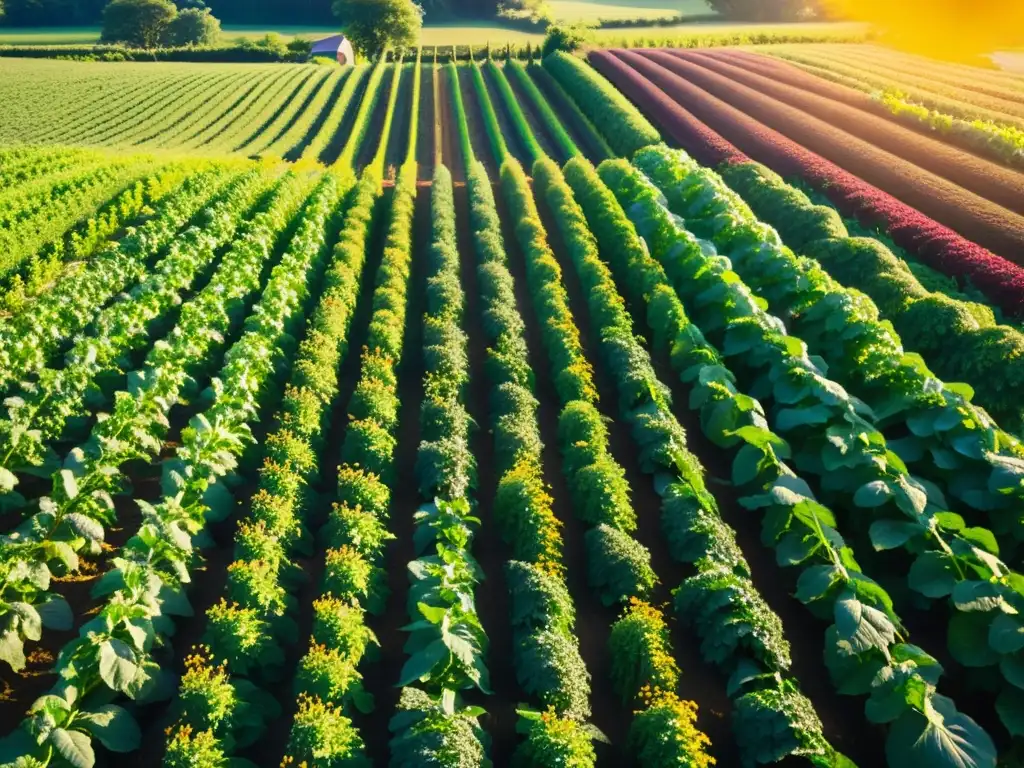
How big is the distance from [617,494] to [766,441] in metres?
2.38

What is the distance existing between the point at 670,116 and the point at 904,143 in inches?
408

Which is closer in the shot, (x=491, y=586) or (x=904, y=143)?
(x=491, y=586)

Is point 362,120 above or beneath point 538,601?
above

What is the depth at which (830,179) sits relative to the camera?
22.4m

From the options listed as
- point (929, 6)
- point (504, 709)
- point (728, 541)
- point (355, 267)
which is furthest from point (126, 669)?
point (929, 6)

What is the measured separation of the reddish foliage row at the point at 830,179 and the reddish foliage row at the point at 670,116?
4 cm

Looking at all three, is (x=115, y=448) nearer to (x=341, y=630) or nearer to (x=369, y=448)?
(x=369, y=448)

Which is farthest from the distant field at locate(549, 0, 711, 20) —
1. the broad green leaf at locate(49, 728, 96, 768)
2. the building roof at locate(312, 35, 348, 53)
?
the broad green leaf at locate(49, 728, 96, 768)

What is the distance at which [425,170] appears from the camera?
31.0 m

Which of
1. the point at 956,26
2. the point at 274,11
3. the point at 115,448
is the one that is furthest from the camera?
the point at 274,11

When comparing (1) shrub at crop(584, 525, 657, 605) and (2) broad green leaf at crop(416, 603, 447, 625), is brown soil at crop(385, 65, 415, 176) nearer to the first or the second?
(1) shrub at crop(584, 525, 657, 605)

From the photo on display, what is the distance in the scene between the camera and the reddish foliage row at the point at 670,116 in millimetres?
26422

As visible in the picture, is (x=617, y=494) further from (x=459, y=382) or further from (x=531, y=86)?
(x=531, y=86)

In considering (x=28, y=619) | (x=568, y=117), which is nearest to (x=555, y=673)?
(x=28, y=619)
